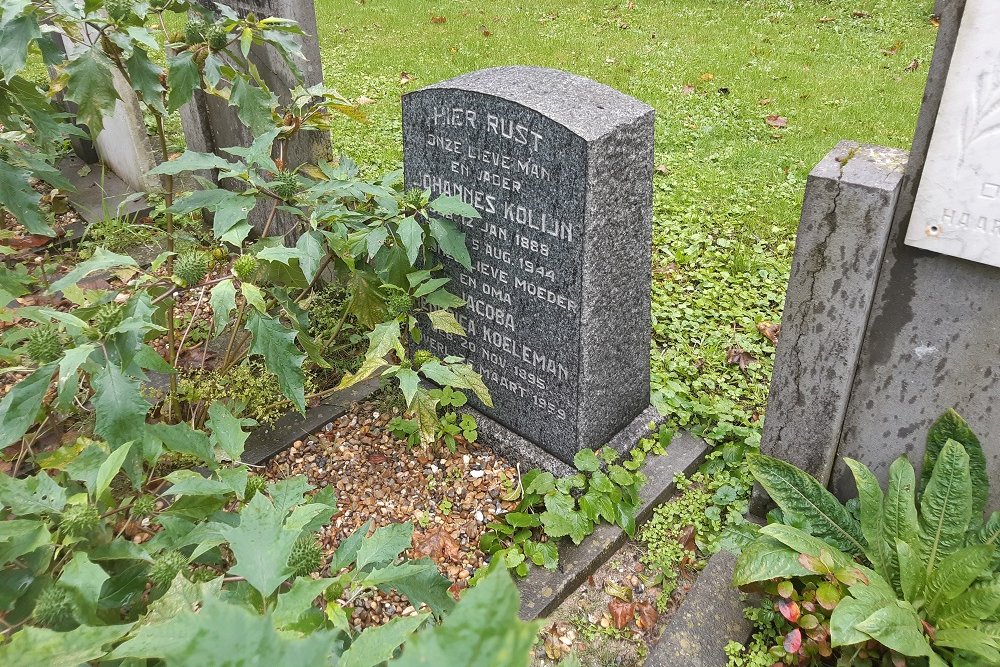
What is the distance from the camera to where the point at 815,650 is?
2174 mm

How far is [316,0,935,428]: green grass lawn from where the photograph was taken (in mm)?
3850

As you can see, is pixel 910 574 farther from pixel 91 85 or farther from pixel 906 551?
pixel 91 85

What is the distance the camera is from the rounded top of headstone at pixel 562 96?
2.42 metres

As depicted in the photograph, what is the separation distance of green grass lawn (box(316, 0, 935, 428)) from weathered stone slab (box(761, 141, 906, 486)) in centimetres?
69

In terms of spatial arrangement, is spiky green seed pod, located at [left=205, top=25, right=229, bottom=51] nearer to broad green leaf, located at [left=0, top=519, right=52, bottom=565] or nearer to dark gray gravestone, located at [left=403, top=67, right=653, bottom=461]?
dark gray gravestone, located at [left=403, top=67, right=653, bottom=461]

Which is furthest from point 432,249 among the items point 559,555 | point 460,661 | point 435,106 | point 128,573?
point 460,661

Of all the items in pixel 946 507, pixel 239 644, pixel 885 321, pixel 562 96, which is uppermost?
pixel 239 644

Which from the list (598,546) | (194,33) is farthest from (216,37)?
(598,546)

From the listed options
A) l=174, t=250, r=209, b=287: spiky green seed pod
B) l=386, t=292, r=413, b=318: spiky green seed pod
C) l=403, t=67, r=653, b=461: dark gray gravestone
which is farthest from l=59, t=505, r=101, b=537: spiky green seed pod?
l=403, t=67, r=653, b=461: dark gray gravestone

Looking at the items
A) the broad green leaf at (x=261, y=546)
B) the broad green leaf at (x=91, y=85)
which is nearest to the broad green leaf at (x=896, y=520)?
the broad green leaf at (x=261, y=546)

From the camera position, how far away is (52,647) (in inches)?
40.9

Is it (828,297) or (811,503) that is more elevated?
(828,297)

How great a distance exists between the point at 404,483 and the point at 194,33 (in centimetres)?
183

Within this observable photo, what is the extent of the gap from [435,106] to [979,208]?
182 centimetres
